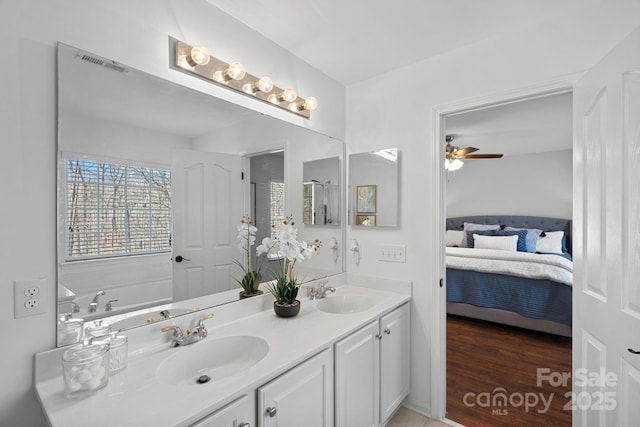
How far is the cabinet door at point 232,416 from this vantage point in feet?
2.91

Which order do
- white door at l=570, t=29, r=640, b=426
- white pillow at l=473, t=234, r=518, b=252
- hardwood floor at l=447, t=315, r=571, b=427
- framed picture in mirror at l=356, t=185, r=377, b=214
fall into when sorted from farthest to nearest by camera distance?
white pillow at l=473, t=234, r=518, b=252, framed picture in mirror at l=356, t=185, r=377, b=214, hardwood floor at l=447, t=315, r=571, b=427, white door at l=570, t=29, r=640, b=426

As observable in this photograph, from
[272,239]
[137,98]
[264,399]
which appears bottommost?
[264,399]

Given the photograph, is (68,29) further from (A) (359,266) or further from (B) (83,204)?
(A) (359,266)

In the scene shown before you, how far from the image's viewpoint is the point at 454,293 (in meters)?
3.73

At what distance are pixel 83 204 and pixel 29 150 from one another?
0.23m

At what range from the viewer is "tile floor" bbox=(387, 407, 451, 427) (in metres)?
1.90

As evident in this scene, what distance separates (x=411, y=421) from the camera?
6.36 ft

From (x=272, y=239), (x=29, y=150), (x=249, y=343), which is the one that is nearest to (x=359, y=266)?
Answer: (x=272, y=239)

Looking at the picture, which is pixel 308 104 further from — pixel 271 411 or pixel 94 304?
pixel 271 411

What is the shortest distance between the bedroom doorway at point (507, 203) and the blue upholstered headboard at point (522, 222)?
117 millimetres

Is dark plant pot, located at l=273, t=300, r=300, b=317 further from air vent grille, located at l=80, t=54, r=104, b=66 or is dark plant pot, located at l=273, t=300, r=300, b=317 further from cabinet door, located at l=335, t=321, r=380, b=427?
air vent grille, located at l=80, t=54, r=104, b=66

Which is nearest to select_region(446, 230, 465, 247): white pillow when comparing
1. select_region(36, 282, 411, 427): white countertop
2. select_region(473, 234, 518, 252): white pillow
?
select_region(473, 234, 518, 252): white pillow

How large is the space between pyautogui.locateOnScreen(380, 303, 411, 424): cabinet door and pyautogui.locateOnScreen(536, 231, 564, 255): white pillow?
397 cm

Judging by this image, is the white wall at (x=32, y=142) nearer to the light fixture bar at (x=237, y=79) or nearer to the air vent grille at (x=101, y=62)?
the air vent grille at (x=101, y=62)
